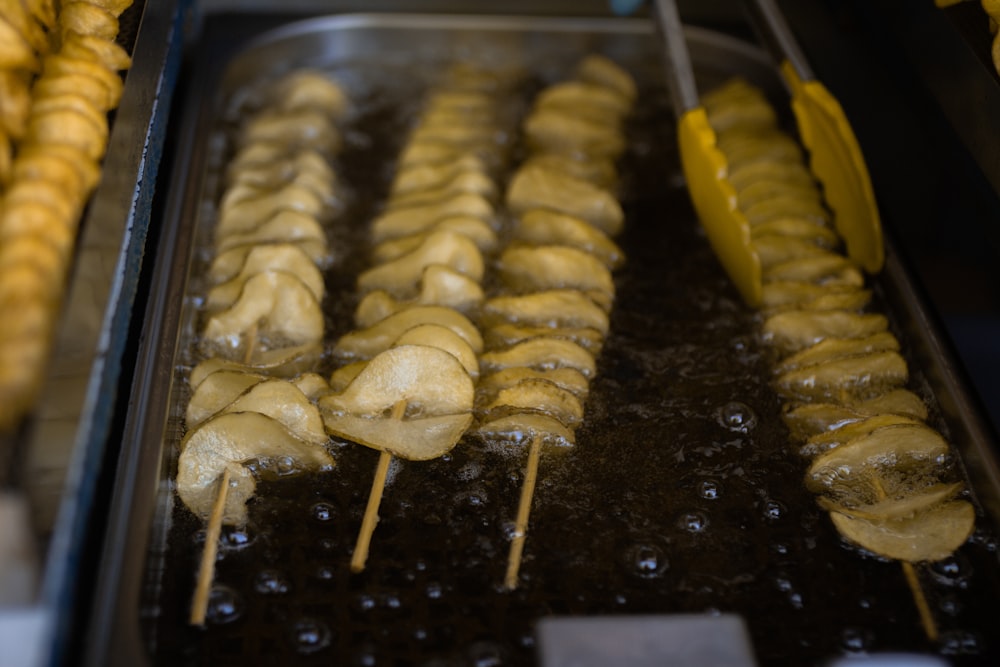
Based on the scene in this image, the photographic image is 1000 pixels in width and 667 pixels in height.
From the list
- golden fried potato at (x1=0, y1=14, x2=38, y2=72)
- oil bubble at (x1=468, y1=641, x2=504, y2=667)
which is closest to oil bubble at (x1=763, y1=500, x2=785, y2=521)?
oil bubble at (x1=468, y1=641, x2=504, y2=667)

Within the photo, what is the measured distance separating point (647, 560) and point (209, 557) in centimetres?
58

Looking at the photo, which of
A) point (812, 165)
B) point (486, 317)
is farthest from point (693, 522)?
point (812, 165)

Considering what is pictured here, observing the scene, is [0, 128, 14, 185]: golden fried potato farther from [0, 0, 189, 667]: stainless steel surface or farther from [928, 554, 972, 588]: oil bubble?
[928, 554, 972, 588]: oil bubble

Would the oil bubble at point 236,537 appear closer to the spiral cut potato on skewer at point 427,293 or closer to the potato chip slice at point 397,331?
the spiral cut potato on skewer at point 427,293

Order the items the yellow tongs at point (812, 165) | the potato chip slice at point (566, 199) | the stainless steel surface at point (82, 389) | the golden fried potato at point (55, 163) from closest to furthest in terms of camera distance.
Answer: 1. the stainless steel surface at point (82, 389)
2. the golden fried potato at point (55, 163)
3. the yellow tongs at point (812, 165)
4. the potato chip slice at point (566, 199)

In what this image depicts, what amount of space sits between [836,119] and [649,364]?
1.91ft

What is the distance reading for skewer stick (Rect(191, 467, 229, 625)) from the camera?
122 centimetres

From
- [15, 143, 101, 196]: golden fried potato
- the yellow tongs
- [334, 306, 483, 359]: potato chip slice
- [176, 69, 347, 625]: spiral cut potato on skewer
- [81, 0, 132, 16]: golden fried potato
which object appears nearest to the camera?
[15, 143, 101, 196]: golden fried potato

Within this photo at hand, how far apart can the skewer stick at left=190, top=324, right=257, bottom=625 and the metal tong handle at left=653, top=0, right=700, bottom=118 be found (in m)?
1.08

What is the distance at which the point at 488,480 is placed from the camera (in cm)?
143

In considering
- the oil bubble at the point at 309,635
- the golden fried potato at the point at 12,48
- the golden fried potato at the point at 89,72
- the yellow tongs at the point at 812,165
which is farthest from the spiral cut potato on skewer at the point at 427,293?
the golden fried potato at the point at 12,48

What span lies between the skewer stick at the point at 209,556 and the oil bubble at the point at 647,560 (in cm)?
55

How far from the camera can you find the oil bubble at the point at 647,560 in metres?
1.31

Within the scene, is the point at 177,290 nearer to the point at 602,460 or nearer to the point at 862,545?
the point at 602,460
